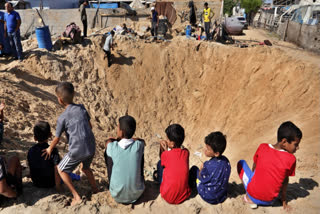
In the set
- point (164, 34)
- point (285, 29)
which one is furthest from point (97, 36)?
point (285, 29)

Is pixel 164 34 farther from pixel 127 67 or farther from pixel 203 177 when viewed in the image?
pixel 203 177

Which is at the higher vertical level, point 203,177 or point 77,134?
point 77,134

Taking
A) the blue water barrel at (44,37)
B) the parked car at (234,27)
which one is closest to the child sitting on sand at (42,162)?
the blue water barrel at (44,37)

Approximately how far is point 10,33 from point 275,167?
817 cm

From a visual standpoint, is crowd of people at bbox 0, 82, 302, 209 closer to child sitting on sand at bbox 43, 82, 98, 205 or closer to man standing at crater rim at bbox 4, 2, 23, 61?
child sitting on sand at bbox 43, 82, 98, 205

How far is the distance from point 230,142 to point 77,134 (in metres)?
6.07

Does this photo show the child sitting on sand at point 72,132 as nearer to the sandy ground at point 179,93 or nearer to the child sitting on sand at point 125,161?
the child sitting on sand at point 125,161

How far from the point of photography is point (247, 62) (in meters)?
9.10

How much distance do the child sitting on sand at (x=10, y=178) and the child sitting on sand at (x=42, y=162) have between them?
175 millimetres

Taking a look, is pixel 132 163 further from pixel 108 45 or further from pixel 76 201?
pixel 108 45

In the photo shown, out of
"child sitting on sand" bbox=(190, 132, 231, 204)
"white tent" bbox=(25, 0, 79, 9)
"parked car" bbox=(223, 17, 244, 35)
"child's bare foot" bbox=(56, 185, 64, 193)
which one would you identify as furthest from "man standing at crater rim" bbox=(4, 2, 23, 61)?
"white tent" bbox=(25, 0, 79, 9)

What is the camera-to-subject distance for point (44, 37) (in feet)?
27.4

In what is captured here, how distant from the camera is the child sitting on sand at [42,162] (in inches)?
121

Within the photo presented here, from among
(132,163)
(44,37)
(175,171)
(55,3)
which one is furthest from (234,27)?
(55,3)
